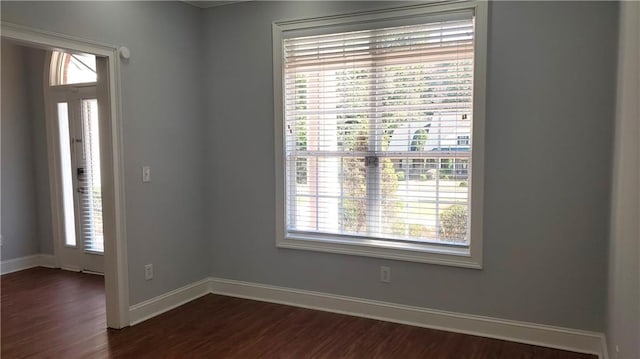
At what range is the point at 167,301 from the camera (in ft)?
12.9

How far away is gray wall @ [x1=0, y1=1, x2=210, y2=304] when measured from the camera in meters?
3.47

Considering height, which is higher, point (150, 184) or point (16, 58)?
point (16, 58)

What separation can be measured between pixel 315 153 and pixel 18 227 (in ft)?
12.1

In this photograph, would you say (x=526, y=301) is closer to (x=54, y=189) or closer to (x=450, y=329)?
(x=450, y=329)

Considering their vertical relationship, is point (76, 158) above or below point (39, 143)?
below

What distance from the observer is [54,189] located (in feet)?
17.3

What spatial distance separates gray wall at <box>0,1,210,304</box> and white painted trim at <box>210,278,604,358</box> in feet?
1.95

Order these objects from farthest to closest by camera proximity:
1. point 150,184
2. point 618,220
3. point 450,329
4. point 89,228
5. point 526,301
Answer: point 89,228 → point 150,184 → point 450,329 → point 526,301 → point 618,220

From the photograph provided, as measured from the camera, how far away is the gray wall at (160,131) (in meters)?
3.47

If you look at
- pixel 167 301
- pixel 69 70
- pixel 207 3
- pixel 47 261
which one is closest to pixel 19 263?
pixel 47 261

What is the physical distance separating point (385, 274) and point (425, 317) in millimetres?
436

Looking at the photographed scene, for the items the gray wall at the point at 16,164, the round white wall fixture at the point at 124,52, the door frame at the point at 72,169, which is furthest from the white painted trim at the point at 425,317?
the gray wall at the point at 16,164

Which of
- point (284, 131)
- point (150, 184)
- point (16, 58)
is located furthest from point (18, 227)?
point (284, 131)

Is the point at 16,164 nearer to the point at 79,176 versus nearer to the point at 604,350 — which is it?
the point at 79,176
